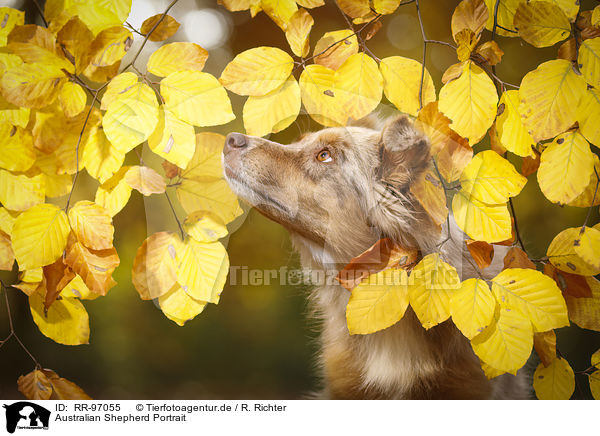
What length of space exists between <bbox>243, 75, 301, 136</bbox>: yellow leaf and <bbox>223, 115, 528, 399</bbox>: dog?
0.03 m

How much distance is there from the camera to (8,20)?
2.51 feet

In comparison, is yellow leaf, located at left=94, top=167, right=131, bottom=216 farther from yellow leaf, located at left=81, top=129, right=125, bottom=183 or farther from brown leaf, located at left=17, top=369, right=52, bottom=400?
brown leaf, located at left=17, top=369, right=52, bottom=400

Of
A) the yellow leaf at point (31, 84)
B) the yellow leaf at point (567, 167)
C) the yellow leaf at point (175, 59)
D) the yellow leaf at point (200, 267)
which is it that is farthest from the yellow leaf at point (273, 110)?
the yellow leaf at point (567, 167)

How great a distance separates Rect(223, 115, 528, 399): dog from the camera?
0.75 m

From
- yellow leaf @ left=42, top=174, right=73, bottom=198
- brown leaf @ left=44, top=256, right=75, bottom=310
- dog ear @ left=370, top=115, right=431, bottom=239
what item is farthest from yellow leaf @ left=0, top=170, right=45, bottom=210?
dog ear @ left=370, top=115, right=431, bottom=239

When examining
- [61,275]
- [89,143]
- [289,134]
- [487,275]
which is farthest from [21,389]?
[487,275]

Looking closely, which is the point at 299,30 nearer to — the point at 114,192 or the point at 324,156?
the point at 324,156

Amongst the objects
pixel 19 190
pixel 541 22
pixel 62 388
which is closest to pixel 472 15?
pixel 541 22

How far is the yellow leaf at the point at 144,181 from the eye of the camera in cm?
76

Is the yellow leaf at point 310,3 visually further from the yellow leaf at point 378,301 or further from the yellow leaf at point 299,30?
the yellow leaf at point 378,301

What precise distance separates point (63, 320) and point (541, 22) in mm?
1004

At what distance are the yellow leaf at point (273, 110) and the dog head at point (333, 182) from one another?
0.03 meters

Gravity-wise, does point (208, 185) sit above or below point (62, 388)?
above
